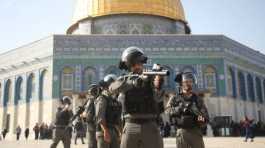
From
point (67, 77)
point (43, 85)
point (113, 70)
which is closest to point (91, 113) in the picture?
point (113, 70)

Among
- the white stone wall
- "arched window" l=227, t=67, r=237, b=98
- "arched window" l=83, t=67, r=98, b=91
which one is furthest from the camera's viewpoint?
"arched window" l=227, t=67, r=237, b=98

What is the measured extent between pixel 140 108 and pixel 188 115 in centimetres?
131

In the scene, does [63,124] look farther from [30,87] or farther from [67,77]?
[30,87]

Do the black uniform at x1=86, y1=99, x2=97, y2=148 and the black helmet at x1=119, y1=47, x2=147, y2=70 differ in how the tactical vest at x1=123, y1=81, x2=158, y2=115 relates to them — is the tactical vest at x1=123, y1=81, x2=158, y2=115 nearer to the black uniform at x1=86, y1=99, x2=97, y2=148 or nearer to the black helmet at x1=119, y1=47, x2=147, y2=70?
the black helmet at x1=119, y1=47, x2=147, y2=70

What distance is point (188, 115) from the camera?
5.18 metres

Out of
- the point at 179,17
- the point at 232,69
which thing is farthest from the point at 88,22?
the point at 232,69

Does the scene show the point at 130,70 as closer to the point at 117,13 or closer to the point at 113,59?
the point at 113,59

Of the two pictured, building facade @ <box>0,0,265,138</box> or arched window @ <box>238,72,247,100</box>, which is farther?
arched window @ <box>238,72,247,100</box>

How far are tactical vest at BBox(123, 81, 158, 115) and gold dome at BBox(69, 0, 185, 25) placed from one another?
30.7 m

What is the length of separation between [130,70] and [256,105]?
33.8m

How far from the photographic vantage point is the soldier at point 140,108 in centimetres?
400

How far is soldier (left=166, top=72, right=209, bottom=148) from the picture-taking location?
5.10 m

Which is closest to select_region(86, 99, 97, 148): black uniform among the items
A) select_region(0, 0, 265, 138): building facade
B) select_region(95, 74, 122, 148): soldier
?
select_region(95, 74, 122, 148): soldier

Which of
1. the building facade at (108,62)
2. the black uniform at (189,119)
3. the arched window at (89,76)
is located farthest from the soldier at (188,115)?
the arched window at (89,76)
